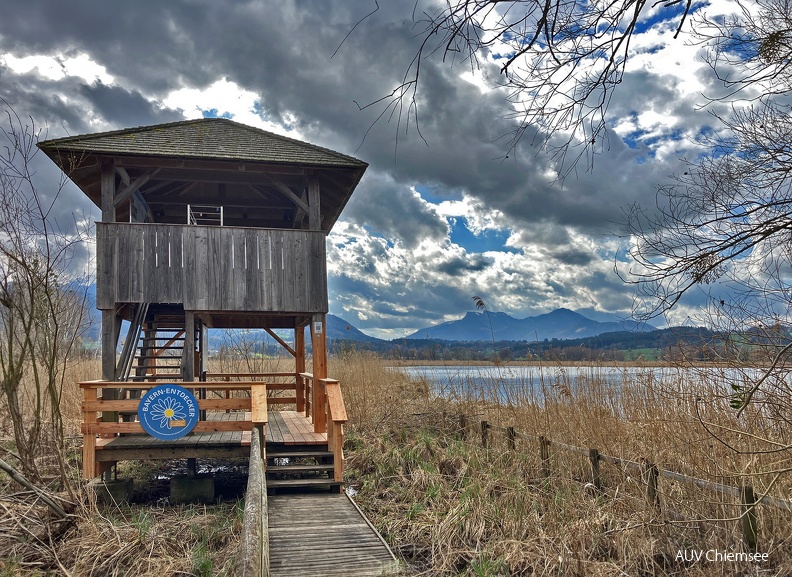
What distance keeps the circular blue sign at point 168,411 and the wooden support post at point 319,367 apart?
2.36m

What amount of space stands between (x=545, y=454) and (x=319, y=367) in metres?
4.69

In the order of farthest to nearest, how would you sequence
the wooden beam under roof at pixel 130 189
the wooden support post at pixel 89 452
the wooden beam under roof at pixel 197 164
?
the wooden beam under roof at pixel 197 164 < the wooden beam under roof at pixel 130 189 < the wooden support post at pixel 89 452

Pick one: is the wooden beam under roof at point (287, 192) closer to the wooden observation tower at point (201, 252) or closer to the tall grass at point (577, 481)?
the wooden observation tower at point (201, 252)

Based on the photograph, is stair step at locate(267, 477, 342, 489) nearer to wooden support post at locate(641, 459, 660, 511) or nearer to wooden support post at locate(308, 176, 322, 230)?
wooden support post at locate(641, 459, 660, 511)

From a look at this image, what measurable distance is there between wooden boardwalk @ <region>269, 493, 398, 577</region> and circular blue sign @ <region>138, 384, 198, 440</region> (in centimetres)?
198

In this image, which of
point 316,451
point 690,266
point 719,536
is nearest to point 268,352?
point 316,451

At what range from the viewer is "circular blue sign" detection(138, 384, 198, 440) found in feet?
29.6

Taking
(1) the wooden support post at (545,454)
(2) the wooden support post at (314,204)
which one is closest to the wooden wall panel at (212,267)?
(2) the wooden support post at (314,204)

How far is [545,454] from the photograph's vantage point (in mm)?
8531

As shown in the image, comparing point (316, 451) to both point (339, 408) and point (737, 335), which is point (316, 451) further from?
point (737, 335)

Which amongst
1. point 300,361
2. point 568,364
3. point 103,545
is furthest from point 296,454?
point 300,361

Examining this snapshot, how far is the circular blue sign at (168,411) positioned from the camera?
356 inches

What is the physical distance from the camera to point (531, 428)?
1036 centimetres

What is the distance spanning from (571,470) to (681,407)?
168 cm
